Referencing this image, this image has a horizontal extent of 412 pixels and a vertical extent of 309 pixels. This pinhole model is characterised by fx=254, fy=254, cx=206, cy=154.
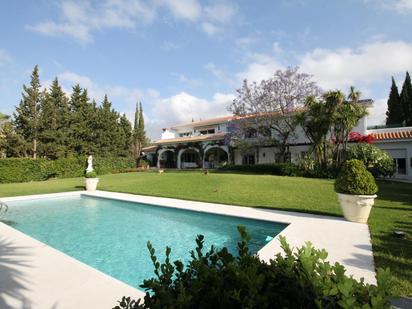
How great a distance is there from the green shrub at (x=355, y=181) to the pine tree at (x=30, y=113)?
136ft

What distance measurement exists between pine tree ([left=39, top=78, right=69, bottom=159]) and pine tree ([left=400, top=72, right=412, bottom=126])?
2080 inches

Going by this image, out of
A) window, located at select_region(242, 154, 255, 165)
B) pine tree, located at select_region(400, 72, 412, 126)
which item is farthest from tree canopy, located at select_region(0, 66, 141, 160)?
pine tree, located at select_region(400, 72, 412, 126)

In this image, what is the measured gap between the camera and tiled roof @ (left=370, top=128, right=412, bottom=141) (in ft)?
77.7

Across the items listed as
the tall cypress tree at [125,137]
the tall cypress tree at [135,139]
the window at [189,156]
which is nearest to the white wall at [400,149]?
the window at [189,156]

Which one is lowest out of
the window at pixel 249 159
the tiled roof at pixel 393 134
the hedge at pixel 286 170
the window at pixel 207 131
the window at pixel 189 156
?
the hedge at pixel 286 170

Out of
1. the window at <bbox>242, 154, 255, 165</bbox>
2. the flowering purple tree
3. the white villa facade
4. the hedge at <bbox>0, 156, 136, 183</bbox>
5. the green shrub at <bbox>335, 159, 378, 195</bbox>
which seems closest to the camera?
the green shrub at <bbox>335, 159, 378, 195</bbox>

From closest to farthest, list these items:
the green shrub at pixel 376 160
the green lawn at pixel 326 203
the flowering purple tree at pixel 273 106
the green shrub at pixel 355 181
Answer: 1. the green lawn at pixel 326 203
2. the green shrub at pixel 355 181
3. the green shrub at pixel 376 160
4. the flowering purple tree at pixel 273 106

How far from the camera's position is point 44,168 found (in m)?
30.2

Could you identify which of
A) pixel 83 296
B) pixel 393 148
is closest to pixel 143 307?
pixel 83 296

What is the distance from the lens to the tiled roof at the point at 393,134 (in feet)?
77.7

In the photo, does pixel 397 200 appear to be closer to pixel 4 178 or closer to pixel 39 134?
pixel 4 178

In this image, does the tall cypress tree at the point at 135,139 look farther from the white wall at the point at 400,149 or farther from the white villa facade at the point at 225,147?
the white wall at the point at 400,149

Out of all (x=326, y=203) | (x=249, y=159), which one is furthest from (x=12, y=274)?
(x=249, y=159)

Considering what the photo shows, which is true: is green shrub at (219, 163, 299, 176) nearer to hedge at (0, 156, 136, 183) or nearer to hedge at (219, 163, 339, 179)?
hedge at (219, 163, 339, 179)
